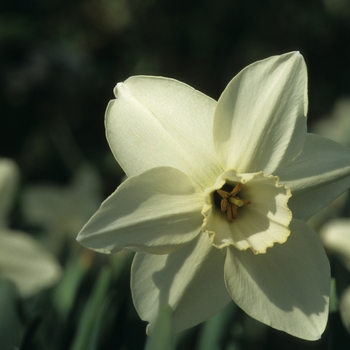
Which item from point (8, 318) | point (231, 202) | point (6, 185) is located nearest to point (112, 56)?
point (6, 185)

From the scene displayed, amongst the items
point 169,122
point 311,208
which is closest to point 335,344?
point 311,208

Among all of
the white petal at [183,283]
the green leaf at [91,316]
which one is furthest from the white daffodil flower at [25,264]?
the white petal at [183,283]

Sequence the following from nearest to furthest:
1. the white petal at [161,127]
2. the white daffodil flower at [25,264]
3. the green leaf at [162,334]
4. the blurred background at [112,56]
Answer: the green leaf at [162,334] → the white petal at [161,127] → the white daffodil flower at [25,264] → the blurred background at [112,56]

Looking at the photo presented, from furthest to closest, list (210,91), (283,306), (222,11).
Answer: (210,91)
(222,11)
(283,306)

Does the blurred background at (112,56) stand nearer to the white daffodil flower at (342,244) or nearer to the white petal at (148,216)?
the white daffodil flower at (342,244)

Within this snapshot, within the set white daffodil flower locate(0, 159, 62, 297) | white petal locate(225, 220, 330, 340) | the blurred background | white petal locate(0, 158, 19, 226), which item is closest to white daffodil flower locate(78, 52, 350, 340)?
white petal locate(225, 220, 330, 340)

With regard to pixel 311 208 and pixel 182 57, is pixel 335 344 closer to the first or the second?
pixel 311 208

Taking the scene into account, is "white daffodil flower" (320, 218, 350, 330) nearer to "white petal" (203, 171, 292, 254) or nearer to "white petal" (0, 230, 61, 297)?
"white petal" (203, 171, 292, 254)
